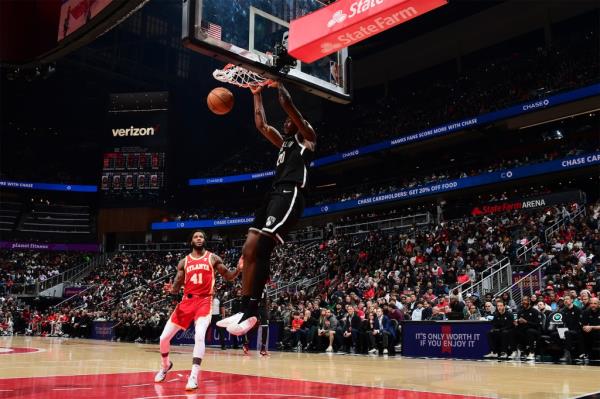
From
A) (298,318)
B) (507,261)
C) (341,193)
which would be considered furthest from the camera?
(341,193)

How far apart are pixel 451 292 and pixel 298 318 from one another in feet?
15.0

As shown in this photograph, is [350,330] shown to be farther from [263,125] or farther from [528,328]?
[263,125]

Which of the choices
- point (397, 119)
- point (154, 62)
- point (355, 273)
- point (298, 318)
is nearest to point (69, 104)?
point (154, 62)

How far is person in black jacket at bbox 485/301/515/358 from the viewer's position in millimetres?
11680

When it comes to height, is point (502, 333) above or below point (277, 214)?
below

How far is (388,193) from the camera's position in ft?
90.4

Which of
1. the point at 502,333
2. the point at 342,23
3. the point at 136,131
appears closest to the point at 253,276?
the point at 342,23

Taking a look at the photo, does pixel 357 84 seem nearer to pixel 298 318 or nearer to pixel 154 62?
pixel 154 62

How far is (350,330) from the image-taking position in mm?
14914

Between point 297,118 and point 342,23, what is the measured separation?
2837 millimetres

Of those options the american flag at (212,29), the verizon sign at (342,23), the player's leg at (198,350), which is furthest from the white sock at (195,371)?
the verizon sign at (342,23)

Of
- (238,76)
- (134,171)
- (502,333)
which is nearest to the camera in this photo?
(238,76)

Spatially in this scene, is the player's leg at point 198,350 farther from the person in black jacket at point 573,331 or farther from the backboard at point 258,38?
the person in black jacket at point 573,331

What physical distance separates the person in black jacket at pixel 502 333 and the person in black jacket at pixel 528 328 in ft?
0.52
